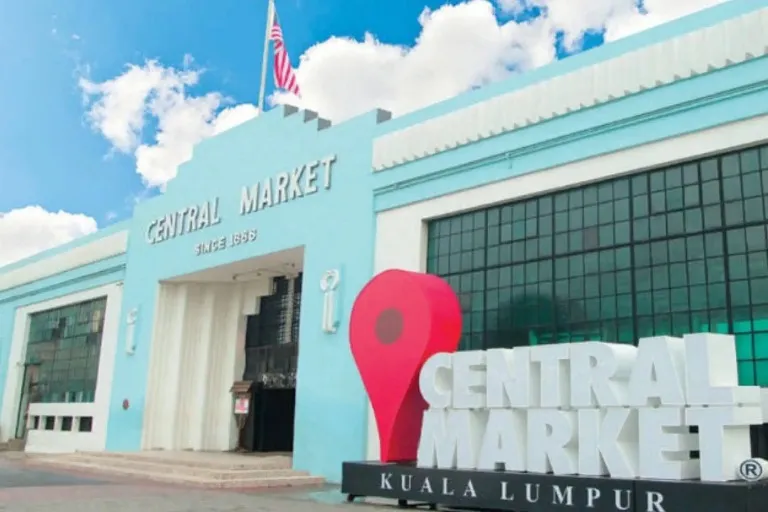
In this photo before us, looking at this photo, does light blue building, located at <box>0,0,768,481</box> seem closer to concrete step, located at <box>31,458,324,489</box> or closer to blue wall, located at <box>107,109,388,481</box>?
blue wall, located at <box>107,109,388,481</box>

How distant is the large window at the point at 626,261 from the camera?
49.7 feet

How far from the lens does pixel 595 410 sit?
522 inches

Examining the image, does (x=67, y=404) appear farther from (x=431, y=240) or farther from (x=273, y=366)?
(x=431, y=240)

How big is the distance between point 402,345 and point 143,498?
6219 mm

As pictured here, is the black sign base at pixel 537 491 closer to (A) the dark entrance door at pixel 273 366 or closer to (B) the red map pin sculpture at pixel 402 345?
(B) the red map pin sculpture at pixel 402 345

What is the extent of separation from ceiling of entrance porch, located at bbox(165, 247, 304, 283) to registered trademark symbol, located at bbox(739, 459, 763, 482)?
51.7 feet

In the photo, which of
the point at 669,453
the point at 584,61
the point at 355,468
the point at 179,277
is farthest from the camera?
the point at 179,277

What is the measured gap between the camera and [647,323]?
53.8 feet

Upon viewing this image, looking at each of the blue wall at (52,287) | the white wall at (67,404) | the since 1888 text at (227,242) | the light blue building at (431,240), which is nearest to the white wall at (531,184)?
the light blue building at (431,240)

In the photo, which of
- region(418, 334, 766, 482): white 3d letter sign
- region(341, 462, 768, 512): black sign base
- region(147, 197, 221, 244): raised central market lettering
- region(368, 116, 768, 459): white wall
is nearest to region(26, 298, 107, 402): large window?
region(147, 197, 221, 244): raised central market lettering

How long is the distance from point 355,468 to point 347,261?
7742 millimetres

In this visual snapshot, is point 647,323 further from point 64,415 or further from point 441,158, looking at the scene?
point 64,415

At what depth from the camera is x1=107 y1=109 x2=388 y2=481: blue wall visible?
22.3 m

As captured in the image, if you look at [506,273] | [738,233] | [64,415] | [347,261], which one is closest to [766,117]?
[738,233]
